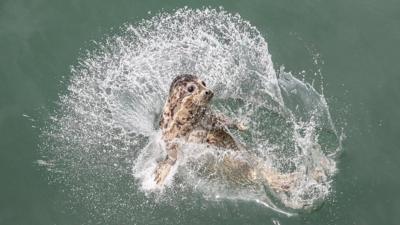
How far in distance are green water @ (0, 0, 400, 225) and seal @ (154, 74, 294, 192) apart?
1.80 feet

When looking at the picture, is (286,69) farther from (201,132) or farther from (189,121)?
(189,121)

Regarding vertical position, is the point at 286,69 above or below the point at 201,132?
above

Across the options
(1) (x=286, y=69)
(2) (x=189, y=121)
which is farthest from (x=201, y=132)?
(1) (x=286, y=69)

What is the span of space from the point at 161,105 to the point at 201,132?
1.33m

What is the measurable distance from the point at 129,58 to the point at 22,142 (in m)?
2.48

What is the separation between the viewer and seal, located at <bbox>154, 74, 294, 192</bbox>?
10.6 metres

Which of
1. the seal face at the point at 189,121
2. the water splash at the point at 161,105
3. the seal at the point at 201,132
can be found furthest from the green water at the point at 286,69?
the seal face at the point at 189,121

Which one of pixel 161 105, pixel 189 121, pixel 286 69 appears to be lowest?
pixel 189 121

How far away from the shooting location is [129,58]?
517 inches

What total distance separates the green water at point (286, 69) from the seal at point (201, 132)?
549mm

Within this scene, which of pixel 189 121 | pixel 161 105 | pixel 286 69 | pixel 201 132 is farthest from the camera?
pixel 286 69

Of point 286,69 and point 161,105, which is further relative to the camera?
point 286,69

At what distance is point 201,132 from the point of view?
11.1 metres

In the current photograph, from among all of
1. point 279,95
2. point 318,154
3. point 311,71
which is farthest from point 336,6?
point 318,154
